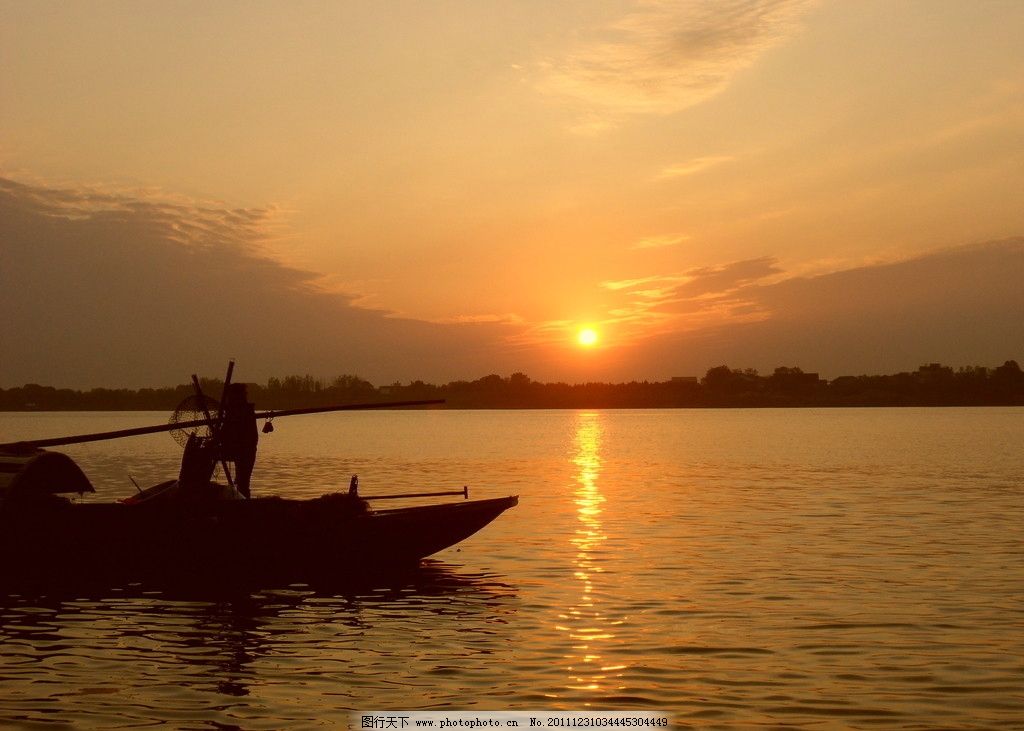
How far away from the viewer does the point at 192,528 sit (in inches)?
1029

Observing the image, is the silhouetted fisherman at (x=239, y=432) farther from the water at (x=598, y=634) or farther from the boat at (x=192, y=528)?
the water at (x=598, y=634)

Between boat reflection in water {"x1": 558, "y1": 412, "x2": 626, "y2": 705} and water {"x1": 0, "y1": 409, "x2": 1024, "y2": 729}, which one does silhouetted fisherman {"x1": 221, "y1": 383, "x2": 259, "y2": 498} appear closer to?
water {"x1": 0, "y1": 409, "x2": 1024, "y2": 729}

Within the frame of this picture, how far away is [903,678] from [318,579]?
1501cm

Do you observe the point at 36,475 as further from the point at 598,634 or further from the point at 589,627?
the point at 598,634

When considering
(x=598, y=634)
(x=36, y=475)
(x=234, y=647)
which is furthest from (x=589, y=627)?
(x=36, y=475)

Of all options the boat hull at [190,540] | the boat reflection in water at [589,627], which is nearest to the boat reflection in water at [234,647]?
the boat hull at [190,540]

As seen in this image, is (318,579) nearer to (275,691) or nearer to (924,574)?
(275,691)

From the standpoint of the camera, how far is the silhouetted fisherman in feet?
92.4

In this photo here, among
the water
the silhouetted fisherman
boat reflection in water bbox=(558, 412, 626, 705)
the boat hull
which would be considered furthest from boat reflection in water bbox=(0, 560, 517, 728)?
the silhouetted fisherman

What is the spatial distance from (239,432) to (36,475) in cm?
497

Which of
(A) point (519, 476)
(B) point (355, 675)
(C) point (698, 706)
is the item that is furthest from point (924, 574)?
(A) point (519, 476)

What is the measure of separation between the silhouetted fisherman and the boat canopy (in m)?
3.79

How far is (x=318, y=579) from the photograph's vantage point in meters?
26.8

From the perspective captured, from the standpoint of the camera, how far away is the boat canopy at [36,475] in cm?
2602
